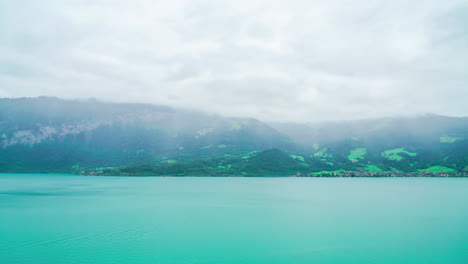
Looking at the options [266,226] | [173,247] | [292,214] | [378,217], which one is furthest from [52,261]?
[378,217]

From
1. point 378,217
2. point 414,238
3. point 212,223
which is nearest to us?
point 414,238

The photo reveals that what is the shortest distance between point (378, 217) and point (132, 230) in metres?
48.4

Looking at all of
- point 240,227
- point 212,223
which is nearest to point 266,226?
point 240,227

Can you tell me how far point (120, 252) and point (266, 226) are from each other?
2569cm

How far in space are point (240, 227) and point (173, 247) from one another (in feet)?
54.2

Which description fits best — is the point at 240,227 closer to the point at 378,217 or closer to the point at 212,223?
the point at 212,223

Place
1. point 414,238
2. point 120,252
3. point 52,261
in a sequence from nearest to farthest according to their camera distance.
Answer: point 52,261 < point 120,252 < point 414,238

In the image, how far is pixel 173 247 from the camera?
39.7 meters

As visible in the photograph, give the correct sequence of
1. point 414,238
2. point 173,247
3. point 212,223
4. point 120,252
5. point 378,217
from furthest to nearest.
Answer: point 378,217
point 212,223
point 414,238
point 173,247
point 120,252

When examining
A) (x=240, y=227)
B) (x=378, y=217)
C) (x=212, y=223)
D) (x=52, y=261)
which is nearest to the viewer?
(x=52, y=261)

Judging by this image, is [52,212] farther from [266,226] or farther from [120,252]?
[266,226]

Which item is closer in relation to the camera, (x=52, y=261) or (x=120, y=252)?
(x=52, y=261)

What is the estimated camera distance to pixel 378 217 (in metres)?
64.8

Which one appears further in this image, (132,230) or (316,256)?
(132,230)
